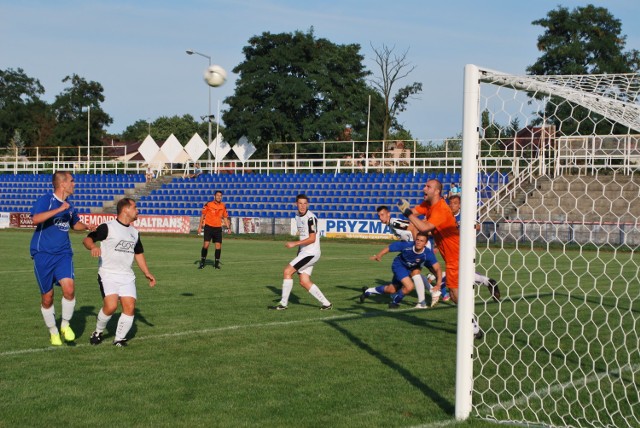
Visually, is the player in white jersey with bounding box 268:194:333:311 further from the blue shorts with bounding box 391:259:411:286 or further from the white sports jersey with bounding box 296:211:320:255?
the blue shorts with bounding box 391:259:411:286

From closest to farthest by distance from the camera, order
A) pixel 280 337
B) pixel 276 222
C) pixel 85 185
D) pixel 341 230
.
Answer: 1. pixel 280 337
2. pixel 341 230
3. pixel 276 222
4. pixel 85 185

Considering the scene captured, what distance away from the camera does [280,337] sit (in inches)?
402

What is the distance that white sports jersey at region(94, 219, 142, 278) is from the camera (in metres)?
9.38

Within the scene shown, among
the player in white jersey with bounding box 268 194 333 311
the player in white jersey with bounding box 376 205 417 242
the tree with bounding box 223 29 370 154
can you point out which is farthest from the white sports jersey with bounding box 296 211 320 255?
the tree with bounding box 223 29 370 154

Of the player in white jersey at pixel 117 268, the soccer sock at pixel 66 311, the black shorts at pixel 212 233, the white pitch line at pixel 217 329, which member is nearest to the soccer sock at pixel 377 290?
the white pitch line at pixel 217 329

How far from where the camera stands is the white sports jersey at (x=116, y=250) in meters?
9.38

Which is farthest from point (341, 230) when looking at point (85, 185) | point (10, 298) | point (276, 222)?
point (10, 298)

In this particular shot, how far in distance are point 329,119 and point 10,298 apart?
5257 cm

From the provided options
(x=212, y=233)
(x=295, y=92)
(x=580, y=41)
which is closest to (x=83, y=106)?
(x=295, y=92)

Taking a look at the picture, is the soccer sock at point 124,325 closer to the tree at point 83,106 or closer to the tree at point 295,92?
the tree at point 295,92

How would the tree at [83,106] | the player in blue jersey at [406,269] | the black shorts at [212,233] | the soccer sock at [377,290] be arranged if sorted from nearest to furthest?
the player in blue jersey at [406,269] < the soccer sock at [377,290] < the black shorts at [212,233] < the tree at [83,106]

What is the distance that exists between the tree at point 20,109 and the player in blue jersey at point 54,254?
8809 centimetres

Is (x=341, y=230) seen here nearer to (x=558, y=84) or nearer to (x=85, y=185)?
(x=85, y=185)

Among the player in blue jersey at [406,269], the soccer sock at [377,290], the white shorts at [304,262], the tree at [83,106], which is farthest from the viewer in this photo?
the tree at [83,106]
